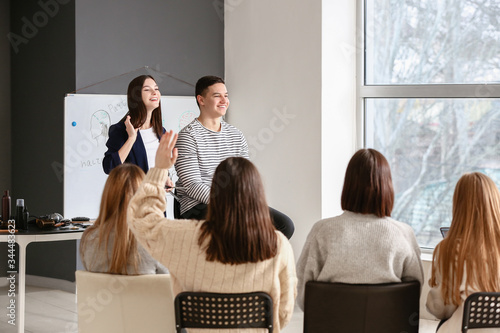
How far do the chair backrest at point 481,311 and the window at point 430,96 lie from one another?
2.32 meters

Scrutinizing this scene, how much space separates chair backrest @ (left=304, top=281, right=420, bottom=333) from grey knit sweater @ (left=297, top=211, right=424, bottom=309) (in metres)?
0.12

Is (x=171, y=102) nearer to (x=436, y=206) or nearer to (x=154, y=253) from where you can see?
(x=436, y=206)

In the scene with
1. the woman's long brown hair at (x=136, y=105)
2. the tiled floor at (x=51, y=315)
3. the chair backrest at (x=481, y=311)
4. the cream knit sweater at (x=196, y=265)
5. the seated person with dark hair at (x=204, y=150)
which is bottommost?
the tiled floor at (x=51, y=315)

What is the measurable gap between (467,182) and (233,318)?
1011 millimetres

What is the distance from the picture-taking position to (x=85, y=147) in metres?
4.96

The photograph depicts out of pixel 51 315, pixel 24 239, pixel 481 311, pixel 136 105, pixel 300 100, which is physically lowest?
pixel 51 315

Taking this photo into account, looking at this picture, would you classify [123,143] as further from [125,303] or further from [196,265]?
[196,265]

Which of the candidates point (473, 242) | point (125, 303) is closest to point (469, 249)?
point (473, 242)

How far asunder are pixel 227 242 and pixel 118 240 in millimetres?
542

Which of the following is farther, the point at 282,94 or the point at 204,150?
the point at 282,94

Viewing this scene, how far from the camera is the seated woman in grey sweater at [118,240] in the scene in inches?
98.0

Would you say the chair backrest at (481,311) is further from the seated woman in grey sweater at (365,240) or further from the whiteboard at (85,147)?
the whiteboard at (85,147)

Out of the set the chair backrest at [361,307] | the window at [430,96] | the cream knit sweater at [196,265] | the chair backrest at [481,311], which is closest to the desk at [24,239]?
the cream knit sweater at [196,265]

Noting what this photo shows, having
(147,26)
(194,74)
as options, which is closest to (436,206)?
(194,74)
